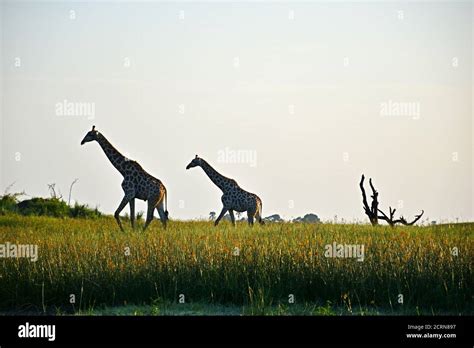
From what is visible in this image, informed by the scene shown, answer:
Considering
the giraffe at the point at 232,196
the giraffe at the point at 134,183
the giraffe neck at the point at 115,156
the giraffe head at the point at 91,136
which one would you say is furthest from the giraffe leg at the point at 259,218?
the giraffe head at the point at 91,136

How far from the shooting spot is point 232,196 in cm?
1748

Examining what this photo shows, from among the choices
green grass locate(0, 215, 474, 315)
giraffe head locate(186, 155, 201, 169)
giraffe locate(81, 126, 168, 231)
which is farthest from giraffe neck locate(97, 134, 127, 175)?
green grass locate(0, 215, 474, 315)

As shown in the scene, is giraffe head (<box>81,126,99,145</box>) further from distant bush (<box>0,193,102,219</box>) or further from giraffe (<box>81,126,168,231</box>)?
distant bush (<box>0,193,102,219</box>)

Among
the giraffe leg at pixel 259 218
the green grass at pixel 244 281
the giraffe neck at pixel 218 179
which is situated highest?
the giraffe neck at pixel 218 179

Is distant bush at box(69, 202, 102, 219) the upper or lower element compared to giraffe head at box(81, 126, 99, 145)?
lower

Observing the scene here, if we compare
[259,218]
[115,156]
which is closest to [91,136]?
[115,156]

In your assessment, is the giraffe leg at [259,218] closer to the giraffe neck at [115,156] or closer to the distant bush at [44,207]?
the giraffe neck at [115,156]

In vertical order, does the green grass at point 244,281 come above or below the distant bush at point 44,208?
below

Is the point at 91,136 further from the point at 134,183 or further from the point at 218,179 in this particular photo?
the point at 218,179

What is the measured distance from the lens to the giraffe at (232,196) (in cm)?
1741

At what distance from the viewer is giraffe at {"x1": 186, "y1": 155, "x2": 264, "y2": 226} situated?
17406 mm

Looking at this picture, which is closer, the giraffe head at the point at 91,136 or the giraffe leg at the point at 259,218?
the giraffe head at the point at 91,136
